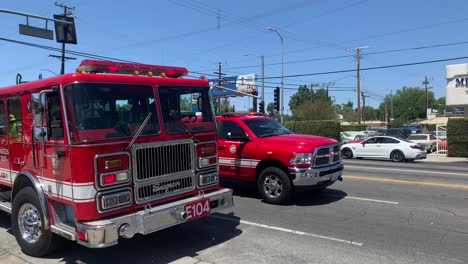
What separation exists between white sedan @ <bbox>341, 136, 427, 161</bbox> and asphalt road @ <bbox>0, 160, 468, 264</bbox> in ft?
39.1

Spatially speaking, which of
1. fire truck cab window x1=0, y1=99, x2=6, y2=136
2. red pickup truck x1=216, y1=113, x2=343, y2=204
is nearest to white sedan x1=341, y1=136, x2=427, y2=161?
red pickup truck x1=216, y1=113, x2=343, y2=204

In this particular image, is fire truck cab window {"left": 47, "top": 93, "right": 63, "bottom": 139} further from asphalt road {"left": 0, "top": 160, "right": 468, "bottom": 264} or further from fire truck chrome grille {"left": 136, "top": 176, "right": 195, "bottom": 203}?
asphalt road {"left": 0, "top": 160, "right": 468, "bottom": 264}

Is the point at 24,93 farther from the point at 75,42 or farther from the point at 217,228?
the point at 75,42

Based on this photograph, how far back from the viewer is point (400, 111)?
148000mm

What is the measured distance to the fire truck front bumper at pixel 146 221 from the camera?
4734 mm

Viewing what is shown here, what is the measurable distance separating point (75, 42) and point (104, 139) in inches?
755

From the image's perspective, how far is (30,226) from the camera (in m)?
5.70

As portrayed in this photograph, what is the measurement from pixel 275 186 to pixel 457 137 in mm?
20006

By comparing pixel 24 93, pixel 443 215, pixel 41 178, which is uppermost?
pixel 24 93

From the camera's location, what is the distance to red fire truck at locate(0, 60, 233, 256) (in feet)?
16.1

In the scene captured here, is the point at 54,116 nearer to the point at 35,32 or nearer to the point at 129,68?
the point at 129,68

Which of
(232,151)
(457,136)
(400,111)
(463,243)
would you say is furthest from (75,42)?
(400,111)

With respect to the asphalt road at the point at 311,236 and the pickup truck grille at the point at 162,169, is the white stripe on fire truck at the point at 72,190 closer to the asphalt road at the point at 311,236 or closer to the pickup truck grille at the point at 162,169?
the pickup truck grille at the point at 162,169

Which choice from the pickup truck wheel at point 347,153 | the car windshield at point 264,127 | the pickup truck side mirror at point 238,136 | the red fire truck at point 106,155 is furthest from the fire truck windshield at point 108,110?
the pickup truck wheel at point 347,153
